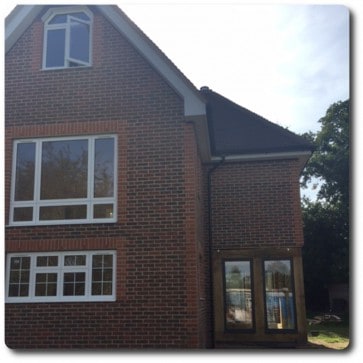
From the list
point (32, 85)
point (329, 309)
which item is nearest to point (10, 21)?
point (32, 85)

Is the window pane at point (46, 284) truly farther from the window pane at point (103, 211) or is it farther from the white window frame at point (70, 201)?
the window pane at point (103, 211)

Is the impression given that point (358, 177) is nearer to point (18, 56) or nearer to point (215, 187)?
point (215, 187)

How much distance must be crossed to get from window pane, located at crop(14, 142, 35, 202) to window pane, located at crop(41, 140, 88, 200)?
0.75 feet

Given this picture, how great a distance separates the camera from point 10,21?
863 cm

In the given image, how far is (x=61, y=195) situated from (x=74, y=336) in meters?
2.49

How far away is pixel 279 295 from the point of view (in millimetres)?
10539

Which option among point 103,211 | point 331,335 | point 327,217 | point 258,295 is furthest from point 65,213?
point 327,217

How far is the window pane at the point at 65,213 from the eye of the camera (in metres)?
8.21

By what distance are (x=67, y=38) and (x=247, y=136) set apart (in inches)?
201

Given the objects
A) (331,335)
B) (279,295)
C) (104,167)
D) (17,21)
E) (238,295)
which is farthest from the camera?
(331,335)

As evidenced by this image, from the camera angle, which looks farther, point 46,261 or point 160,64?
point 160,64

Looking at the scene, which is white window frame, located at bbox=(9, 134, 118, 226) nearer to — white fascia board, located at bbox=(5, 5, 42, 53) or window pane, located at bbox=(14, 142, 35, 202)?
window pane, located at bbox=(14, 142, 35, 202)

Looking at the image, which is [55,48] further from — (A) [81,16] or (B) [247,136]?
(B) [247,136]

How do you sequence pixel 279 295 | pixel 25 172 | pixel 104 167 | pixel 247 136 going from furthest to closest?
pixel 247 136 → pixel 279 295 → pixel 25 172 → pixel 104 167
